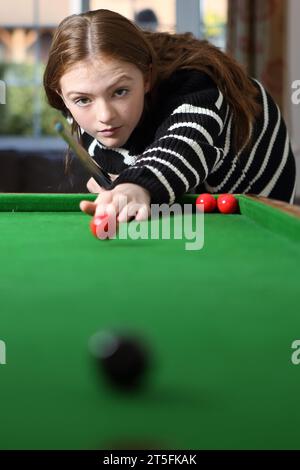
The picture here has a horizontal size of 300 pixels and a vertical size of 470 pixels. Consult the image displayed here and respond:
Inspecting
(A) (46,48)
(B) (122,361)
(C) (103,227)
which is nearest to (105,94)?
(C) (103,227)

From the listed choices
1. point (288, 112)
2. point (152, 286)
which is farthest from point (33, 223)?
point (288, 112)

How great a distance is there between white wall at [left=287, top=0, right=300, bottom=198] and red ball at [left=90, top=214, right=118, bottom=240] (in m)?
3.41

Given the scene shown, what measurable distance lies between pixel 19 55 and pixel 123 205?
453 centimetres

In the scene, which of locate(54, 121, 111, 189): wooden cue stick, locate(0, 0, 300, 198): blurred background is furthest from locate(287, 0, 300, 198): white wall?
locate(54, 121, 111, 189): wooden cue stick

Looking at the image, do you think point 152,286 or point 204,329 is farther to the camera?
point 152,286

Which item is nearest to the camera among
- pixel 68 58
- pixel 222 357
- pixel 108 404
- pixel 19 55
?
pixel 108 404

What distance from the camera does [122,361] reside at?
2.21 ft

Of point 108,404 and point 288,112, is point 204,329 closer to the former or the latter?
point 108,404

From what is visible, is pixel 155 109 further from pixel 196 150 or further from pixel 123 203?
pixel 123 203

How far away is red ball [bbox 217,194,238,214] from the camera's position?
1928 millimetres

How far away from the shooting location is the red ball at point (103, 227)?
1.52 metres

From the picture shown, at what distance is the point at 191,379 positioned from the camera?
0.70m

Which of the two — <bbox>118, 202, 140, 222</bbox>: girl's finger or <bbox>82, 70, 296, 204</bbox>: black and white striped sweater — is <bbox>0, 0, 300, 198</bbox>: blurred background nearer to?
<bbox>82, 70, 296, 204</bbox>: black and white striped sweater
